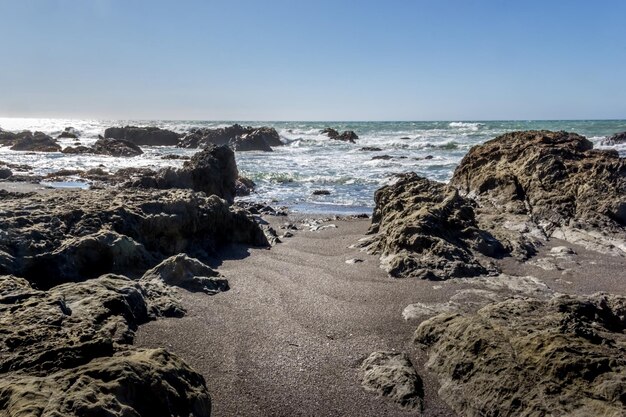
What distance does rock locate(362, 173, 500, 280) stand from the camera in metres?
5.75

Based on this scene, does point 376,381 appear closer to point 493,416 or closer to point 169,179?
point 493,416

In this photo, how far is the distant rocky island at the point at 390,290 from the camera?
2658 mm

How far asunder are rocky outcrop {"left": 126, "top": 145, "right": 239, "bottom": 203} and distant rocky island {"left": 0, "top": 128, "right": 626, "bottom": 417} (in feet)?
10.3

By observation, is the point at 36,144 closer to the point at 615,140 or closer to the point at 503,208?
the point at 503,208

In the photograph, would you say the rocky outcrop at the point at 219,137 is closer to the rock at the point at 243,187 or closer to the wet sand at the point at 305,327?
the rock at the point at 243,187

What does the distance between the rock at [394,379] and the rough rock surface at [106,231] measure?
2.80m

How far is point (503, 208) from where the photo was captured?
30.9ft

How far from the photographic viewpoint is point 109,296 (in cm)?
371

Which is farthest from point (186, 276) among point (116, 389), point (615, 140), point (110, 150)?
point (615, 140)

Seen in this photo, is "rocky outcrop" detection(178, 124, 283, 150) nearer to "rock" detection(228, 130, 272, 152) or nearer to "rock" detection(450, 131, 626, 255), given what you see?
"rock" detection(228, 130, 272, 152)

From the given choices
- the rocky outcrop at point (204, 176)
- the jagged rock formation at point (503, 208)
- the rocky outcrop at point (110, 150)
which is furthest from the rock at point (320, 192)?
the rocky outcrop at point (110, 150)

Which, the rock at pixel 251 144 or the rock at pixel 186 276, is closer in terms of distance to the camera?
the rock at pixel 186 276

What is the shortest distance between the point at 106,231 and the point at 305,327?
7.76ft

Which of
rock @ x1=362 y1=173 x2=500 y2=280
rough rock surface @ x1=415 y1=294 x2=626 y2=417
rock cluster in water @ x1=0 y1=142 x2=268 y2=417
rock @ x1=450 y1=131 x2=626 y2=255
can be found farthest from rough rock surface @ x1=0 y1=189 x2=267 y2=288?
rock @ x1=450 y1=131 x2=626 y2=255
